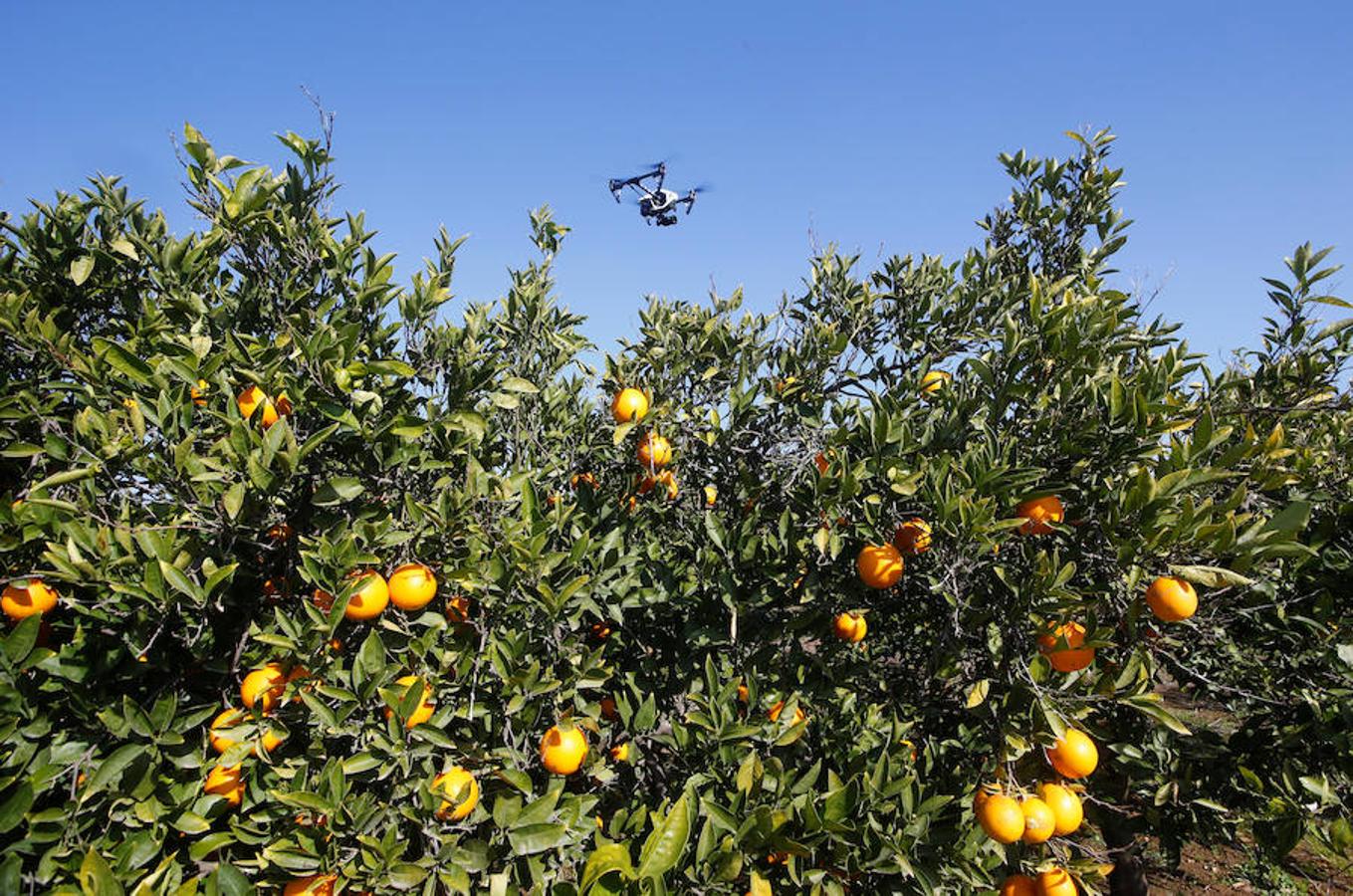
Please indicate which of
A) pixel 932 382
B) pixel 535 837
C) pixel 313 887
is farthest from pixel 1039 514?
pixel 313 887

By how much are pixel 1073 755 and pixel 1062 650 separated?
30 centimetres

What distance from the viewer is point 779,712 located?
212 centimetres

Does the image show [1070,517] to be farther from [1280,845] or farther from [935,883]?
[1280,845]

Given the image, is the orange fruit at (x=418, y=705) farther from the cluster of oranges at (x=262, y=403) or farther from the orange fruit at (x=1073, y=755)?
the orange fruit at (x=1073, y=755)

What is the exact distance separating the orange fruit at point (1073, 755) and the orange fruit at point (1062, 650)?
0.61 ft

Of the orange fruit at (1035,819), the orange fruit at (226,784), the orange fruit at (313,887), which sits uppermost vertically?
the orange fruit at (226,784)

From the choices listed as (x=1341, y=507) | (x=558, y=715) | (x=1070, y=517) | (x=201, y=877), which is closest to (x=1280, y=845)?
(x=1341, y=507)

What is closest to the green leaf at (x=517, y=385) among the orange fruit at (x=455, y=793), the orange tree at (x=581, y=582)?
the orange tree at (x=581, y=582)

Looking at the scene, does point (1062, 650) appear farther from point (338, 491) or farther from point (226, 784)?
point (226, 784)

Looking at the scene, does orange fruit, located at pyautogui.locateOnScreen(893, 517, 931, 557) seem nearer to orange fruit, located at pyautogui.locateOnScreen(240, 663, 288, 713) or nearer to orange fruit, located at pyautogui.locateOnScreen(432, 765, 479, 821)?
orange fruit, located at pyautogui.locateOnScreen(432, 765, 479, 821)

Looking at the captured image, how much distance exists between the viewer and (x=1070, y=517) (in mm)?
2119

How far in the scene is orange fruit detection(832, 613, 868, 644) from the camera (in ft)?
7.18

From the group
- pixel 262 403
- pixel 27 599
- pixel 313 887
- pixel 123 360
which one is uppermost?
pixel 123 360

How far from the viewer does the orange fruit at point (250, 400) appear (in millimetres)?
1976
